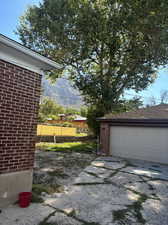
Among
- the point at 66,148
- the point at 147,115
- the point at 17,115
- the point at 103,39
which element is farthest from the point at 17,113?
the point at 103,39

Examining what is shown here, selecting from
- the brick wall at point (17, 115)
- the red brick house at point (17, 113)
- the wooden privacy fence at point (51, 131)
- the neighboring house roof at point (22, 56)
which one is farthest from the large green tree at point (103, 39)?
the brick wall at point (17, 115)

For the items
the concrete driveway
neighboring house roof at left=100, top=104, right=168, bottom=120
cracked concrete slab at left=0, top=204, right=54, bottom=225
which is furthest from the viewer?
neighboring house roof at left=100, top=104, right=168, bottom=120

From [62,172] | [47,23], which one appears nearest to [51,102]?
[47,23]

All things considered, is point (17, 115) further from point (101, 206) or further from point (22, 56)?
point (101, 206)

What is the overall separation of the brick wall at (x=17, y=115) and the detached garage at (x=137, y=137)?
7928mm

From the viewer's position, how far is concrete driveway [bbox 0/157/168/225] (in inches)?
129

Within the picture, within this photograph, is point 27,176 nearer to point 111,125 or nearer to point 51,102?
point 111,125

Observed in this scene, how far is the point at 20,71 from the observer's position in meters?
4.06

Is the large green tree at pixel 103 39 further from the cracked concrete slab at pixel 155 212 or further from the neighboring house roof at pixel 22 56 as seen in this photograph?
the cracked concrete slab at pixel 155 212

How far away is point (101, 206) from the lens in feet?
13.0

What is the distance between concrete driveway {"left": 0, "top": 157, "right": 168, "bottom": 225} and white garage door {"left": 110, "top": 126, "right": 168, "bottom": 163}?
431 centimetres

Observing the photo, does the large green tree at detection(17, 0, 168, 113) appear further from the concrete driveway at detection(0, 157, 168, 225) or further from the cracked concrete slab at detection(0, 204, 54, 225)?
the cracked concrete slab at detection(0, 204, 54, 225)

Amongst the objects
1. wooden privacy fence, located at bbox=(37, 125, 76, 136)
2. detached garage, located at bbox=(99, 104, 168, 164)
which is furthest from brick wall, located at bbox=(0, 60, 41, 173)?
wooden privacy fence, located at bbox=(37, 125, 76, 136)

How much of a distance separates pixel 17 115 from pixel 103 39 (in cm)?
1255
